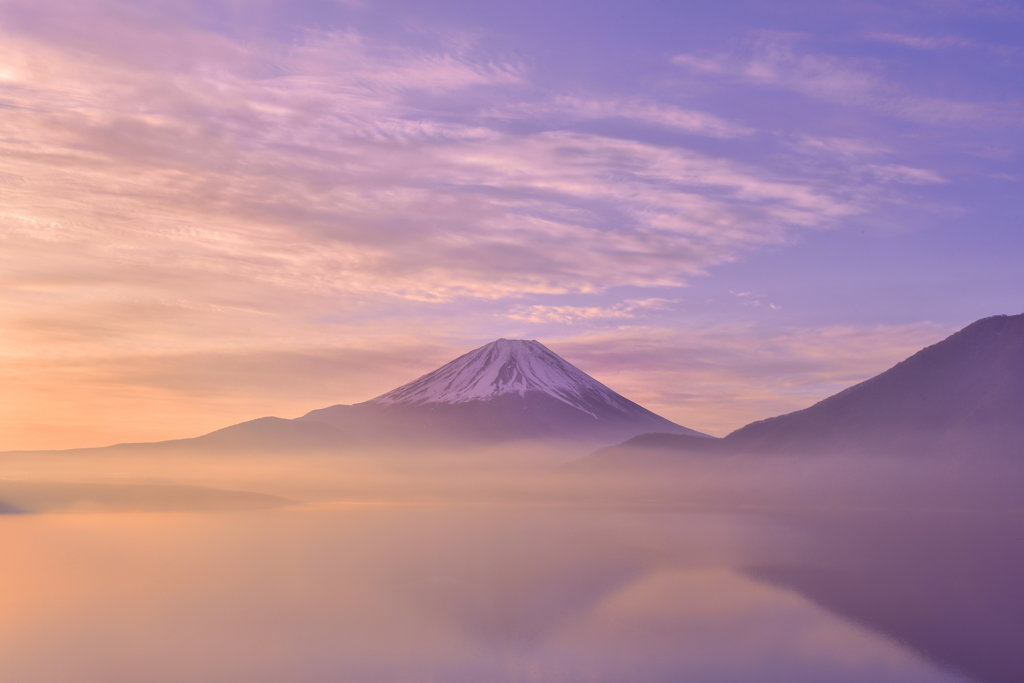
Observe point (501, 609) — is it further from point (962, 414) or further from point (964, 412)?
point (964, 412)

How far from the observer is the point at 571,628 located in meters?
38.0

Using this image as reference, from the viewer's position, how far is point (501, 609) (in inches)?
1681

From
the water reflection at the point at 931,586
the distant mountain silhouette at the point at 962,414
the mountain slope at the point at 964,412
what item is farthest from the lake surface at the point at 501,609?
the mountain slope at the point at 964,412

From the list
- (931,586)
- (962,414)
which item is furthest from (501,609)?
(962,414)

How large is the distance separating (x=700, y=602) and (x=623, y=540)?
3870cm

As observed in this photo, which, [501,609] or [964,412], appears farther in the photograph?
[964,412]

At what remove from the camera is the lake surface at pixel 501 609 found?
Result: 31.1 meters

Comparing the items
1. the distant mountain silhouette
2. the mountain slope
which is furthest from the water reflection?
the mountain slope

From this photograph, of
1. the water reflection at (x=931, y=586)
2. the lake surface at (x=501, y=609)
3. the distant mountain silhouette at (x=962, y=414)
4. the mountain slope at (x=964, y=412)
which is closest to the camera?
the lake surface at (x=501, y=609)

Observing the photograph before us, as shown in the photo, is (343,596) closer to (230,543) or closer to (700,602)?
(700,602)

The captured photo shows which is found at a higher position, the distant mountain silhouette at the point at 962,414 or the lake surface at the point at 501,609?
the distant mountain silhouette at the point at 962,414

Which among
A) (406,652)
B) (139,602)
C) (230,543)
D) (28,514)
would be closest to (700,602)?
(406,652)

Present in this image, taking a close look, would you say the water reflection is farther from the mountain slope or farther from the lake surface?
the mountain slope

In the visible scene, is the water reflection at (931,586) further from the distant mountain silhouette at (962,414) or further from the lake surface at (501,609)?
the distant mountain silhouette at (962,414)
